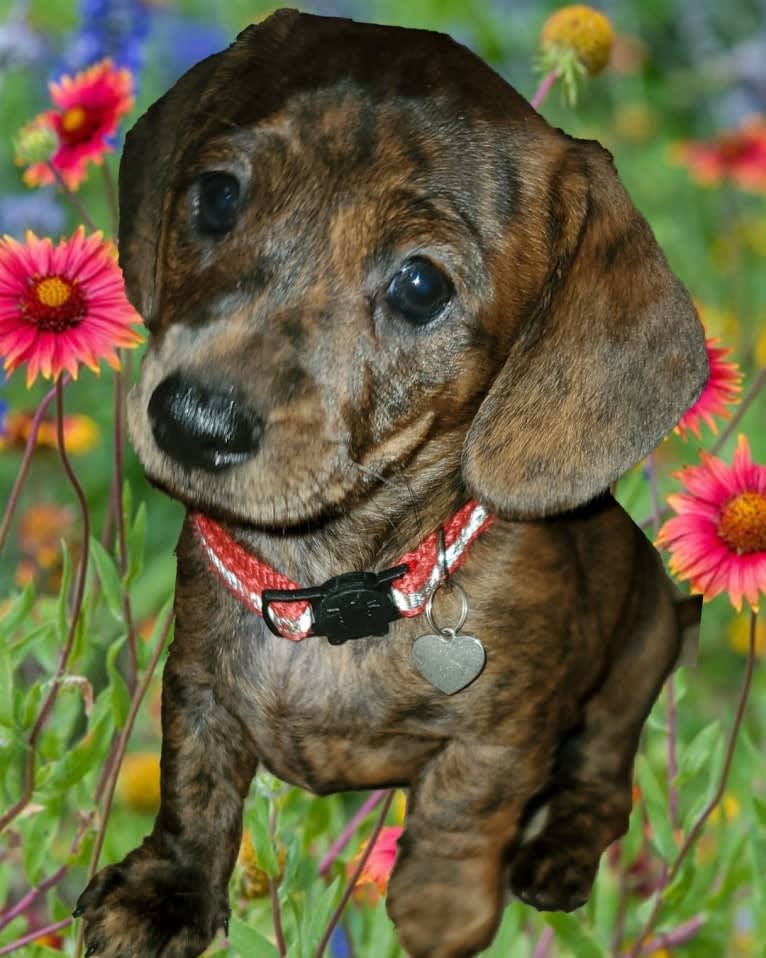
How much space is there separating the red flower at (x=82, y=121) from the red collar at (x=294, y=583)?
65 cm

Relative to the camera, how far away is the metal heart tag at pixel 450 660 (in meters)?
1.90

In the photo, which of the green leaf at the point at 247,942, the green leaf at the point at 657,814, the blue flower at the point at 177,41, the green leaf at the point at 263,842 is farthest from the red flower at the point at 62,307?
the blue flower at the point at 177,41

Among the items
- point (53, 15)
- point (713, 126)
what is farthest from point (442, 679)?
point (713, 126)

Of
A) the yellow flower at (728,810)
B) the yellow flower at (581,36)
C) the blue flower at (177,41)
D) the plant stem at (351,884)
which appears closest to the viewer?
the plant stem at (351,884)

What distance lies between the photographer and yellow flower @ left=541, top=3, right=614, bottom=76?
7.51 feet

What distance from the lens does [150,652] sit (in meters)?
2.37

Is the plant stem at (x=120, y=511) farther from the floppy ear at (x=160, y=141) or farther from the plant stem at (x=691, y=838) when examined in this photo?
the plant stem at (x=691, y=838)

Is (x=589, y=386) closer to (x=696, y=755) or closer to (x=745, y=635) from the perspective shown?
(x=696, y=755)

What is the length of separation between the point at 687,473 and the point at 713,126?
434 centimetres

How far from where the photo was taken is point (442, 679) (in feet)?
6.24

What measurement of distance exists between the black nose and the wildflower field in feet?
0.98

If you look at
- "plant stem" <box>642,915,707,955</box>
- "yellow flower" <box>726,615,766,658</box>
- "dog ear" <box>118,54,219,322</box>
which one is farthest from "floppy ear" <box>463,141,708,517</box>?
"yellow flower" <box>726,615,766,658</box>

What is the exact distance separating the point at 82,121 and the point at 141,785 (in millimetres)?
1398

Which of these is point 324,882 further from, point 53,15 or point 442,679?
point 53,15
